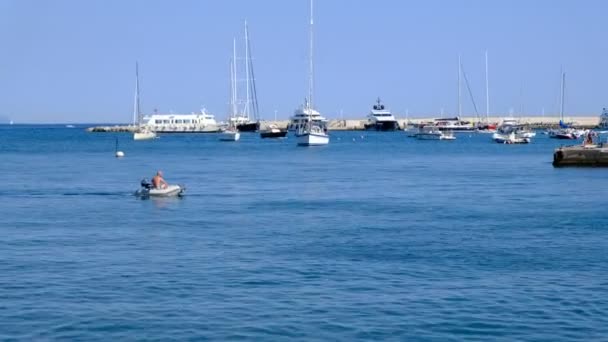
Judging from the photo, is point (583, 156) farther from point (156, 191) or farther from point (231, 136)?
point (231, 136)

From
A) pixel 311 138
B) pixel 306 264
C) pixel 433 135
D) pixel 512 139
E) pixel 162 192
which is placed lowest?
pixel 433 135

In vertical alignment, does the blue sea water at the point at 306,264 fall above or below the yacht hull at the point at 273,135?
above

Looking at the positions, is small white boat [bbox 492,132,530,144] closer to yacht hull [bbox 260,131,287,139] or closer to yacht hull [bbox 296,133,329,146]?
yacht hull [bbox 296,133,329,146]

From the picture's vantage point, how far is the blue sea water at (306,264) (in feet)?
76.4

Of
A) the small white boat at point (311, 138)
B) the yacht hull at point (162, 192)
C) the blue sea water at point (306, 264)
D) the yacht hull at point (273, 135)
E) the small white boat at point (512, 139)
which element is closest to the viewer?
the blue sea water at point (306, 264)

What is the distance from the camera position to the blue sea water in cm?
2330

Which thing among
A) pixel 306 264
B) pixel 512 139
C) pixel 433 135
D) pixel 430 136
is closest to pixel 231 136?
pixel 430 136

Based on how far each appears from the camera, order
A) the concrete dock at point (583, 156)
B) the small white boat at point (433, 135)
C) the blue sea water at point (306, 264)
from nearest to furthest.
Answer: the blue sea water at point (306, 264) → the concrete dock at point (583, 156) → the small white boat at point (433, 135)

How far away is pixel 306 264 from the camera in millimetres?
31250

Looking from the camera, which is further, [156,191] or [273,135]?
[273,135]

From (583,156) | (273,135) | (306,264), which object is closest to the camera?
(306,264)

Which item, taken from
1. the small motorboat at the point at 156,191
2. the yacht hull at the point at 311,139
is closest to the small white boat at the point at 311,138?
the yacht hull at the point at 311,139

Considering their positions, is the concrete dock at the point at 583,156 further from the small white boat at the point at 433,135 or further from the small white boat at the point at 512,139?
the small white boat at the point at 433,135

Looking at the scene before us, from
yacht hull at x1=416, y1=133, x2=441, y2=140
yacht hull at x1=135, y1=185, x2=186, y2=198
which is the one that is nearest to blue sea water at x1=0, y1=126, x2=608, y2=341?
yacht hull at x1=135, y1=185, x2=186, y2=198
